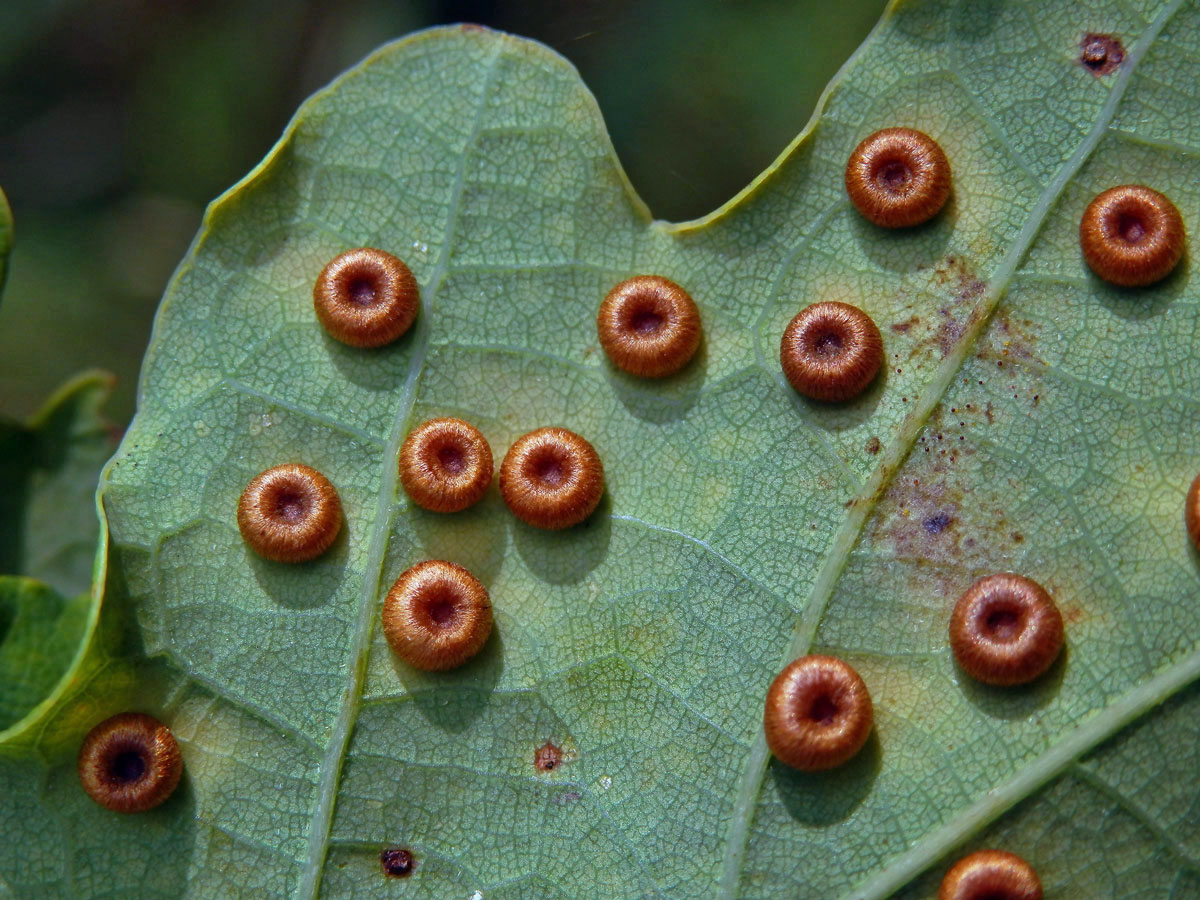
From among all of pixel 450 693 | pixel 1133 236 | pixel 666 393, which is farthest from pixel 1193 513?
pixel 450 693

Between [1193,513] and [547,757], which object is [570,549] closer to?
[547,757]

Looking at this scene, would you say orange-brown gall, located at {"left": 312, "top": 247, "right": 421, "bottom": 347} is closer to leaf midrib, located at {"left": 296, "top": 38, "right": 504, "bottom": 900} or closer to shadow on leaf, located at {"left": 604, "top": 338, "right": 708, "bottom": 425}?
leaf midrib, located at {"left": 296, "top": 38, "right": 504, "bottom": 900}

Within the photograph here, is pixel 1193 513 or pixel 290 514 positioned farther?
pixel 290 514

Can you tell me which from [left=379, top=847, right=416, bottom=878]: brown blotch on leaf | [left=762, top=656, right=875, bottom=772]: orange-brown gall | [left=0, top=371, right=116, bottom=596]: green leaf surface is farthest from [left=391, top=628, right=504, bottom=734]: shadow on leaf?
[left=0, top=371, right=116, bottom=596]: green leaf surface

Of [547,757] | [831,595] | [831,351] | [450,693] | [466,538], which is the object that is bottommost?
[547,757]

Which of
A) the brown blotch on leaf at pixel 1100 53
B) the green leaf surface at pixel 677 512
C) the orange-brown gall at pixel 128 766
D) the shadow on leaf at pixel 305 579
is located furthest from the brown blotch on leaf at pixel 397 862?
the brown blotch on leaf at pixel 1100 53
